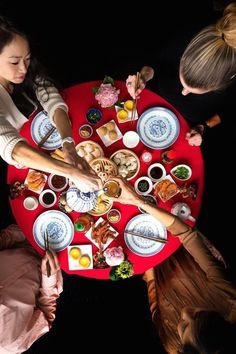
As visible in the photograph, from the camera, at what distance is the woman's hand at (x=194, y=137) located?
9.00 ft

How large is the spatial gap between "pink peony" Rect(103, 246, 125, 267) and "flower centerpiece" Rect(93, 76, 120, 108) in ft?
3.69

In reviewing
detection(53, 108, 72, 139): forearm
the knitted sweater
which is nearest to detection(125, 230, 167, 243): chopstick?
detection(53, 108, 72, 139): forearm

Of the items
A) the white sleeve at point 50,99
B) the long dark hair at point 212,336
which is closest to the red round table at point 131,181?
the white sleeve at point 50,99

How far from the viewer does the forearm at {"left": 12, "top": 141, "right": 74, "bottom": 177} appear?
2150 mm

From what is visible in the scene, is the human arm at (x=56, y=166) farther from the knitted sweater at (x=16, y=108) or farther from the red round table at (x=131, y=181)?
the red round table at (x=131, y=181)

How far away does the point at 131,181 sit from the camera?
278cm

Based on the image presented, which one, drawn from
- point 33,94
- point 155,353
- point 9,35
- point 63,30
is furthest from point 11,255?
point 63,30

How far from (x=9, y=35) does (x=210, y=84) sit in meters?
1.34

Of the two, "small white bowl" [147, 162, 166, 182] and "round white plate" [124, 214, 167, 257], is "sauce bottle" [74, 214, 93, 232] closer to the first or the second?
"round white plate" [124, 214, 167, 257]

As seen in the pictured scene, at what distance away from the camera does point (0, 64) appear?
7.59ft

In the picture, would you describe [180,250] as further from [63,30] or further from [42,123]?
[63,30]

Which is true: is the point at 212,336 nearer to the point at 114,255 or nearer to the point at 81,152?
the point at 114,255

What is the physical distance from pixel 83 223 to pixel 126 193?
41cm

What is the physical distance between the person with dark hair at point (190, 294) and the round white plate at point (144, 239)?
0.12 m
